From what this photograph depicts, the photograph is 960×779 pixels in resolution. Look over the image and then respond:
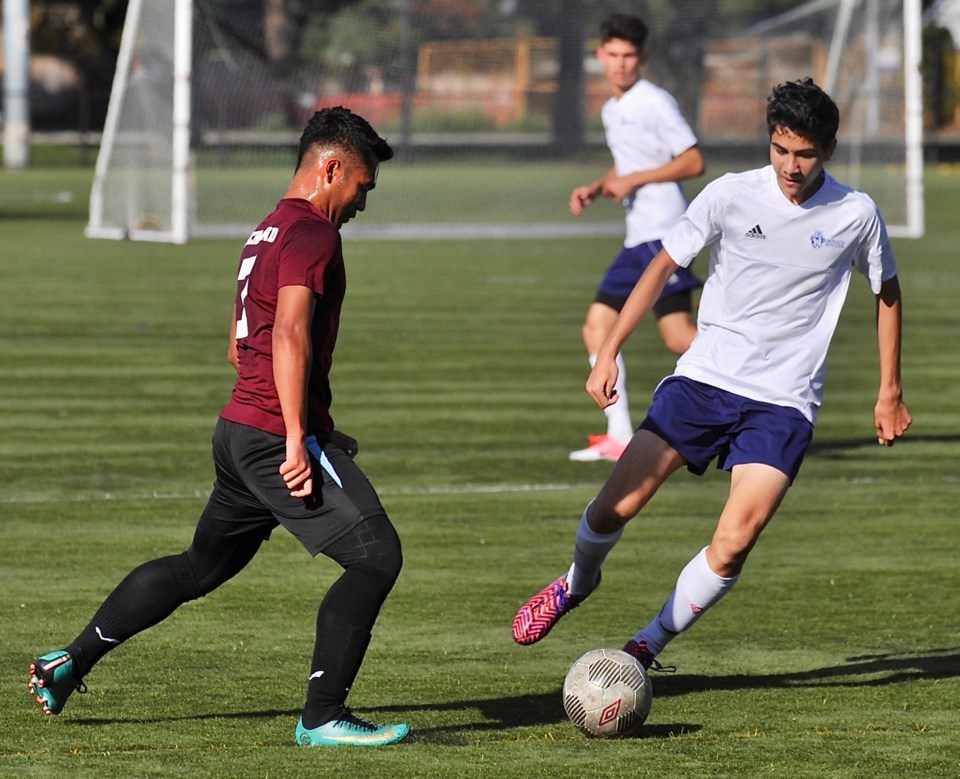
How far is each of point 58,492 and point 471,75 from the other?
74.1 ft

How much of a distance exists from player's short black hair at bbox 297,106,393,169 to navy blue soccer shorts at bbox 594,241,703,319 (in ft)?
17.3

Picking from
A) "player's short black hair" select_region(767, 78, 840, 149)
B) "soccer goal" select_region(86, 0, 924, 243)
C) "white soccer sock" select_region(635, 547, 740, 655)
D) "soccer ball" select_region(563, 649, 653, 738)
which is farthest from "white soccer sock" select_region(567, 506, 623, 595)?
"soccer goal" select_region(86, 0, 924, 243)

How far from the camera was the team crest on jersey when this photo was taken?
6262 millimetres

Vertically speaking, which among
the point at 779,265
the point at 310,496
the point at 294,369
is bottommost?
the point at 310,496

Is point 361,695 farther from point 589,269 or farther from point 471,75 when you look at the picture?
point 471,75

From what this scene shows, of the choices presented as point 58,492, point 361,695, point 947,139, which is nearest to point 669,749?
point 361,695

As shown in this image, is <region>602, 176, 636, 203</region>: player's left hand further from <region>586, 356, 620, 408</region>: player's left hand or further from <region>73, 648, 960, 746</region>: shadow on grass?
<region>586, 356, 620, 408</region>: player's left hand

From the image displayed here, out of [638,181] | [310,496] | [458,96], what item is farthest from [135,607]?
[458,96]

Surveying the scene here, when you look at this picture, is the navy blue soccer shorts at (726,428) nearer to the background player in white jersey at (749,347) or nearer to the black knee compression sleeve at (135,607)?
the background player in white jersey at (749,347)

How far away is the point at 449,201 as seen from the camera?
112ft

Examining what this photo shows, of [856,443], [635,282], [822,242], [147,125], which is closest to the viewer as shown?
[822,242]

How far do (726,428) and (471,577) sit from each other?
2182mm

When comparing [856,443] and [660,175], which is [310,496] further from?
[856,443]

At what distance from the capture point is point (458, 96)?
31.3 m
